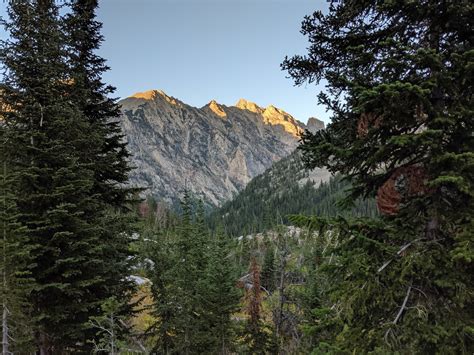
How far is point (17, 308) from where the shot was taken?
10219 millimetres

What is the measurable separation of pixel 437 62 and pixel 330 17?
7.71 feet

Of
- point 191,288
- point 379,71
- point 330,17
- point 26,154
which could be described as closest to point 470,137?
point 379,71

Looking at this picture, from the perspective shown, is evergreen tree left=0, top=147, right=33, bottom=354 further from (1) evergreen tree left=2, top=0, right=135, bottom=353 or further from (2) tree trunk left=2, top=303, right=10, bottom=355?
(1) evergreen tree left=2, top=0, right=135, bottom=353

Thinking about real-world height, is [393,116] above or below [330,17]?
below

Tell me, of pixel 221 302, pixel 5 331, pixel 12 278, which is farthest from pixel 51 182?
pixel 221 302

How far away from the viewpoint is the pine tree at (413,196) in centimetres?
465

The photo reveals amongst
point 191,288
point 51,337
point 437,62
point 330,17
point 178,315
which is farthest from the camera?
point 191,288

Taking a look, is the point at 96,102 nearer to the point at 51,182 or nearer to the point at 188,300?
the point at 51,182

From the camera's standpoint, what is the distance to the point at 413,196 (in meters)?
5.38

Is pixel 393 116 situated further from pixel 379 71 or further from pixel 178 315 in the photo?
pixel 178 315

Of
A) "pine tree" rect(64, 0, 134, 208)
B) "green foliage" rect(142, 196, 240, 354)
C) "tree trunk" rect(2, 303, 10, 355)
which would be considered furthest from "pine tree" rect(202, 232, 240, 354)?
"tree trunk" rect(2, 303, 10, 355)

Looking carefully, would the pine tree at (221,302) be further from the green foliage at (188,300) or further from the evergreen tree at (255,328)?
the evergreen tree at (255,328)

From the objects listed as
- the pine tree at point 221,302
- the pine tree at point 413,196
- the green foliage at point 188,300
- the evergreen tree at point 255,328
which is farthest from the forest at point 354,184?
the pine tree at point 221,302

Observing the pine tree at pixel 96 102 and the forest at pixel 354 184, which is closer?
Result: the forest at pixel 354 184
